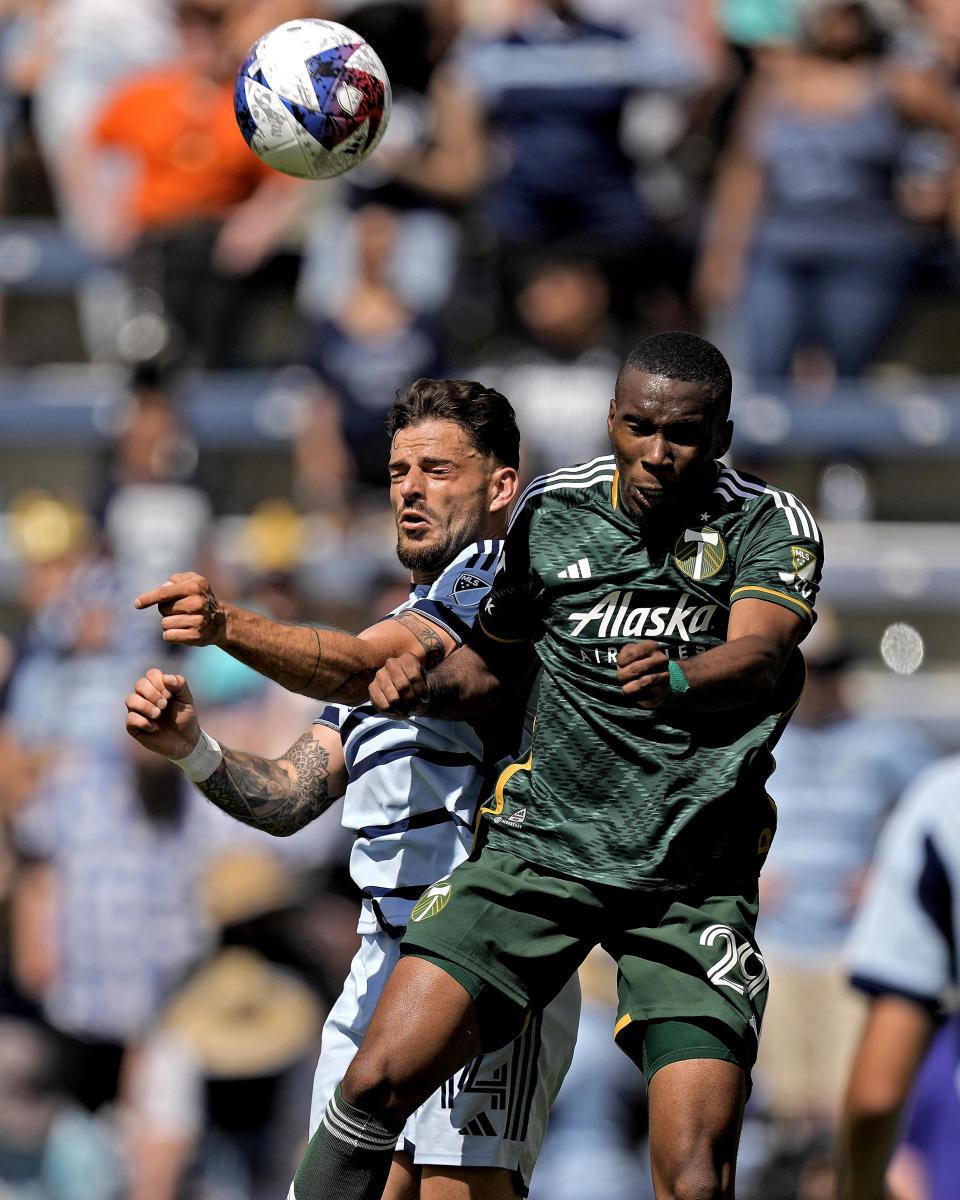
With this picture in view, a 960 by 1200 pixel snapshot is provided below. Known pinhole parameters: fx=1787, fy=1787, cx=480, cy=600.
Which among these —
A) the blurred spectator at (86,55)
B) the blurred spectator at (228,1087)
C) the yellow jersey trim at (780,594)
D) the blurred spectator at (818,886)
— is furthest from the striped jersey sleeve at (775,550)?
the blurred spectator at (86,55)

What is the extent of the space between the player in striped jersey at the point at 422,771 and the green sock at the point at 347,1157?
0.43 metres

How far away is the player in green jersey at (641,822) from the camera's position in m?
3.49

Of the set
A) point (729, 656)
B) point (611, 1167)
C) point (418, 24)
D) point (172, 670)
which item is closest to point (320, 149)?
point (729, 656)

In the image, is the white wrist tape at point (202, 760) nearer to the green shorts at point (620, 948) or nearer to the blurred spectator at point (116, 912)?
the green shorts at point (620, 948)

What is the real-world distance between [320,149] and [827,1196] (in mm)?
4547

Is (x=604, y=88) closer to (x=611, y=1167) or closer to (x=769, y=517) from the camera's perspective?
(x=611, y=1167)

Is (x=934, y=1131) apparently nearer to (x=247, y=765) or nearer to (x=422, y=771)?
(x=422, y=771)

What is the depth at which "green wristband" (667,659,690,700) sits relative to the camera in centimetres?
324

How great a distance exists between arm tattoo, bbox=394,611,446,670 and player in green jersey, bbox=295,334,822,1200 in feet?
0.40

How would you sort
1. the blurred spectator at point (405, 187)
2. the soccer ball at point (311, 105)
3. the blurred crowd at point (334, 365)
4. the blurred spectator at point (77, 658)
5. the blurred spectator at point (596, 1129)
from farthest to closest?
the blurred spectator at point (405, 187) < the blurred spectator at point (77, 658) < the blurred crowd at point (334, 365) < the blurred spectator at point (596, 1129) < the soccer ball at point (311, 105)

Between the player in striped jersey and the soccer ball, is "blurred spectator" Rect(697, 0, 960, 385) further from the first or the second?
the player in striped jersey

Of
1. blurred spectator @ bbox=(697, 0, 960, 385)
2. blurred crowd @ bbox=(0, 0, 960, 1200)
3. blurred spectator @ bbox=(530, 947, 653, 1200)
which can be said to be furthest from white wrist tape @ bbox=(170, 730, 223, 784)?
blurred spectator @ bbox=(697, 0, 960, 385)

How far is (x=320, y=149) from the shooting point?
456 cm

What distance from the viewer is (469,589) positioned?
3.97m
